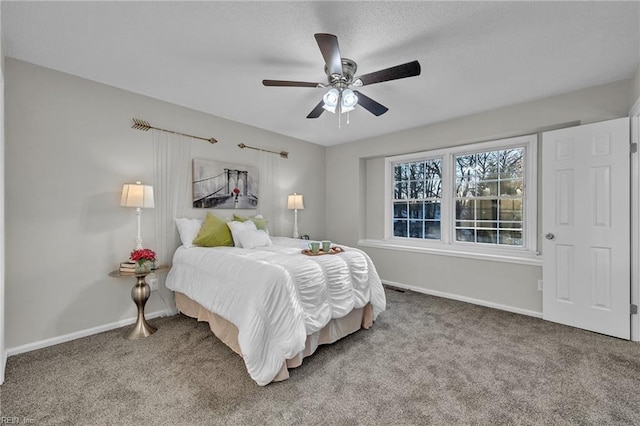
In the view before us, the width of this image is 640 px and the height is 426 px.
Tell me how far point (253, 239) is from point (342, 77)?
6.16 feet

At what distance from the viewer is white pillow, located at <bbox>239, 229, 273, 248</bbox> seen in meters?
3.06

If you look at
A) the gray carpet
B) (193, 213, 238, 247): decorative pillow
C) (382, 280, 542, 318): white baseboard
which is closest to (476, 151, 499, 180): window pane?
(382, 280, 542, 318): white baseboard

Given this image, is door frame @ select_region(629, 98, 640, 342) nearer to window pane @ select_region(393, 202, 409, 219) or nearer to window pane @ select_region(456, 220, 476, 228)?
window pane @ select_region(456, 220, 476, 228)

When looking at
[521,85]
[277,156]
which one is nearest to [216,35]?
[277,156]

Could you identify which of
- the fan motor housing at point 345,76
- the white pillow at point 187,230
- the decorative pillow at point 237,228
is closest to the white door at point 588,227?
the fan motor housing at point 345,76

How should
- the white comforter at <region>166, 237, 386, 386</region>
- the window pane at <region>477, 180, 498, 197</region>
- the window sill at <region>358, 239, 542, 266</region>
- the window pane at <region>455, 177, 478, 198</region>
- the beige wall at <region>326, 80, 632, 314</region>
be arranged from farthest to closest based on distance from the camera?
the window pane at <region>455, 177, 478, 198</region>
the window pane at <region>477, 180, 498, 197</region>
the window sill at <region>358, 239, 542, 266</region>
the beige wall at <region>326, 80, 632, 314</region>
the white comforter at <region>166, 237, 386, 386</region>

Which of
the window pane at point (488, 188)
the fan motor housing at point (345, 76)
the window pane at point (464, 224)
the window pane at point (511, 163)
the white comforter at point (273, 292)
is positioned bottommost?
the white comforter at point (273, 292)

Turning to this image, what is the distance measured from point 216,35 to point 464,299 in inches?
153

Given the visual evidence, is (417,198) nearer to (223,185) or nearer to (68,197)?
(223,185)

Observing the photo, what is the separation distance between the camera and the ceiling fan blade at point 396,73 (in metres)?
1.77

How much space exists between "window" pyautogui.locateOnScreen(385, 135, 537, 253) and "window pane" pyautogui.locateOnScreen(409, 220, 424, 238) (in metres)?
0.02

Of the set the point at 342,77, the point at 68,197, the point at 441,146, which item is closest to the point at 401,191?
the point at 441,146

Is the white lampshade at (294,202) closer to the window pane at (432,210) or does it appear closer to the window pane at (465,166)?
the window pane at (432,210)

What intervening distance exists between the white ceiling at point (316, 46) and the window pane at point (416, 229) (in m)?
1.94
